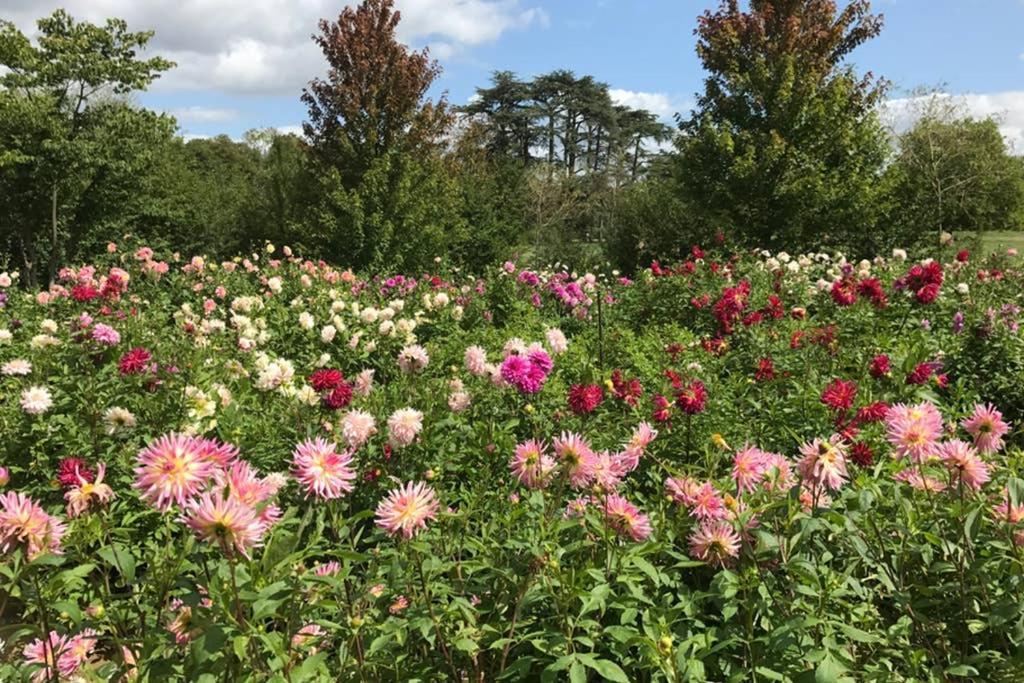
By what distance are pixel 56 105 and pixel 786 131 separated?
14647 mm

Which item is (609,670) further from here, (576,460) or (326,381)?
(326,381)

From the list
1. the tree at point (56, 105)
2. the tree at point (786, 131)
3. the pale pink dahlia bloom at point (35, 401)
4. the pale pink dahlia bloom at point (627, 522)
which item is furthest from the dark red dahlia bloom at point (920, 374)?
the tree at point (56, 105)

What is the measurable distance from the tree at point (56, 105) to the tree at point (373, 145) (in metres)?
4.18

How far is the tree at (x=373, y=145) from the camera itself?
43.2 ft

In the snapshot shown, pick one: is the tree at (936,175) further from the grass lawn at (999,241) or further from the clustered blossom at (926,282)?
the clustered blossom at (926,282)

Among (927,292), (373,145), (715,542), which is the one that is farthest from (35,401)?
(373,145)

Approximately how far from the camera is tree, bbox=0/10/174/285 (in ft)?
43.2

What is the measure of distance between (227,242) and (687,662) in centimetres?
2132

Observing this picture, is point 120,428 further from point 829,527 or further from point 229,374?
point 829,527

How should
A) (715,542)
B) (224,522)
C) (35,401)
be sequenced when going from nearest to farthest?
(224,522), (715,542), (35,401)

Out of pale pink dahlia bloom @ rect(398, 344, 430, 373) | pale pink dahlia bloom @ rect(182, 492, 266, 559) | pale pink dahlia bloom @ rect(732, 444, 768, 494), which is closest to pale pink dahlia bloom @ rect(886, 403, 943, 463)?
pale pink dahlia bloom @ rect(732, 444, 768, 494)

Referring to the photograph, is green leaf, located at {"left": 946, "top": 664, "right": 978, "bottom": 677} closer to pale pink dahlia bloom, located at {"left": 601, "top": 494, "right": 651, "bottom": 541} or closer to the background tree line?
pale pink dahlia bloom, located at {"left": 601, "top": 494, "right": 651, "bottom": 541}

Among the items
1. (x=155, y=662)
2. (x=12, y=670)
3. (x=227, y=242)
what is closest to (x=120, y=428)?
(x=12, y=670)

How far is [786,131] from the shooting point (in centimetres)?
1291
